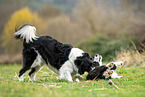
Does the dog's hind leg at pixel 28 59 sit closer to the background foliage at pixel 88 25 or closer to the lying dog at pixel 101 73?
the lying dog at pixel 101 73

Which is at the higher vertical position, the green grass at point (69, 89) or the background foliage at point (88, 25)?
the background foliage at point (88, 25)

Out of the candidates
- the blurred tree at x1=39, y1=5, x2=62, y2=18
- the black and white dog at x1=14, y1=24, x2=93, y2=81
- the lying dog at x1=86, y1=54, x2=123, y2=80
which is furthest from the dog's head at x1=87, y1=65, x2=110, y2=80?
the blurred tree at x1=39, y1=5, x2=62, y2=18

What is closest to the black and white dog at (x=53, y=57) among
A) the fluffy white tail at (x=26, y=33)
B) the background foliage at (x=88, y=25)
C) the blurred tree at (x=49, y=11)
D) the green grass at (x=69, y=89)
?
the fluffy white tail at (x=26, y=33)

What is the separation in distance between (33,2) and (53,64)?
45765 mm

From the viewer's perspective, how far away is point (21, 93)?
3.62 meters

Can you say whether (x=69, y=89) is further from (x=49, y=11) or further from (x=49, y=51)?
(x=49, y=11)

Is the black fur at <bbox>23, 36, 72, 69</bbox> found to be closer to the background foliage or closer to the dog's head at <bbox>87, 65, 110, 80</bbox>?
the dog's head at <bbox>87, 65, 110, 80</bbox>

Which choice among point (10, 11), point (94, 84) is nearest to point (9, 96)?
point (94, 84)

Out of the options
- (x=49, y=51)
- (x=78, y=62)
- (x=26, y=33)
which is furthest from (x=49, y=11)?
(x=78, y=62)

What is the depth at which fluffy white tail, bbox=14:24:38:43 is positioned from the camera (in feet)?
19.2

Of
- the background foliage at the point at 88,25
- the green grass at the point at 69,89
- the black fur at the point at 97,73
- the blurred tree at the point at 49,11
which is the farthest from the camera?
the blurred tree at the point at 49,11

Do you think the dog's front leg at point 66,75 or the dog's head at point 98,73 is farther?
the dog's head at point 98,73

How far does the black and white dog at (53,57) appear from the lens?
18.8 ft

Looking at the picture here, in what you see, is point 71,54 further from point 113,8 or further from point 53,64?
point 113,8
